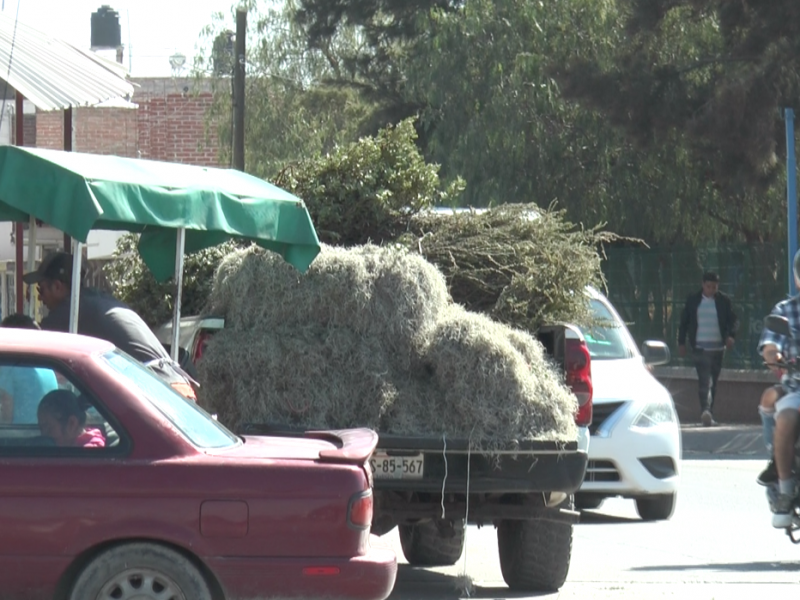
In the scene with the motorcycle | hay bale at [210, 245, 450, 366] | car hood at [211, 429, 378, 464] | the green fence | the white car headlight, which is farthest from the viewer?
the green fence

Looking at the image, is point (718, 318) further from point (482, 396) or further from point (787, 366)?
point (482, 396)

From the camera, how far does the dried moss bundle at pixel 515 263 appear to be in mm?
7793

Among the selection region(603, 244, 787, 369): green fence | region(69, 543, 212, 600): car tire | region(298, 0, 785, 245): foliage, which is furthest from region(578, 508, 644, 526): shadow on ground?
region(298, 0, 785, 245): foliage

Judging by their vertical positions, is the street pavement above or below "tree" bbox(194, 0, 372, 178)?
below

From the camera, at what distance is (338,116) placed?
33.8 meters

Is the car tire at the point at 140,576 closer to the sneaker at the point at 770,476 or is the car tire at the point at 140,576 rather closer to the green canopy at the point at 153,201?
the green canopy at the point at 153,201

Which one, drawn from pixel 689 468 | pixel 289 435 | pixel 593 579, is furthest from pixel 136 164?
pixel 689 468

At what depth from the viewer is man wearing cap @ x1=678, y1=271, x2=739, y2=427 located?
56.9 feet

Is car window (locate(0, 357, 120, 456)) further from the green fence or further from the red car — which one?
the green fence

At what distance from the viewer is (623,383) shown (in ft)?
33.8

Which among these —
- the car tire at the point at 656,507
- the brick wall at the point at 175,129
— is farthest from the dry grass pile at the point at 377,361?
the brick wall at the point at 175,129

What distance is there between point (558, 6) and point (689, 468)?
411 inches

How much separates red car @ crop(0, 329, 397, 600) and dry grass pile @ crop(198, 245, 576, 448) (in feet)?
4.68

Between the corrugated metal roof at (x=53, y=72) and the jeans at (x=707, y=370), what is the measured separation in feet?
31.8
